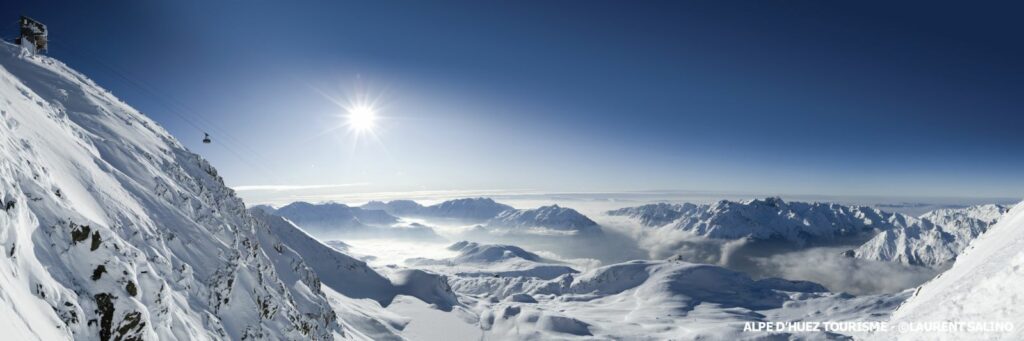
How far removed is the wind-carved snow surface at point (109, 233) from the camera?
17.0 m

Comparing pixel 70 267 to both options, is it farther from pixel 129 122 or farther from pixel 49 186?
pixel 129 122

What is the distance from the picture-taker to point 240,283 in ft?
133

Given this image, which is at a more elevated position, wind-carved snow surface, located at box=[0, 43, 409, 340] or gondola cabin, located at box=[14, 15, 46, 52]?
gondola cabin, located at box=[14, 15, 46, 52]

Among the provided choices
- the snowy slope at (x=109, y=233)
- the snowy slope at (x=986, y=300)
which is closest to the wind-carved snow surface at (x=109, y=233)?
the snowy slope at (x=109, y=233)

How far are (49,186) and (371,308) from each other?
112454 millimetres

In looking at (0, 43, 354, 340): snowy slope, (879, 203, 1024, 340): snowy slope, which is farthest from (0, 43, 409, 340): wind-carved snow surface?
(879, 203, 1024, 340): snowy slope

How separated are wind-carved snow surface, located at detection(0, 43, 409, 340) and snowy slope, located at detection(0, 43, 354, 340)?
0.27ft

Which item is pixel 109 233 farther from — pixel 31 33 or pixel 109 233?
pixel 31 33

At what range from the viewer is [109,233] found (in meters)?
22.7

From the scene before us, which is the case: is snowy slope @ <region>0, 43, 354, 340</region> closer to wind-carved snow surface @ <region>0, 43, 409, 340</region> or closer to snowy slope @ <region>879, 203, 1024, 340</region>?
wind-carved snow surface @ <region>0, 43, 409, 340</region>

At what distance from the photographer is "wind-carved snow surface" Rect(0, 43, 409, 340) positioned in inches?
669

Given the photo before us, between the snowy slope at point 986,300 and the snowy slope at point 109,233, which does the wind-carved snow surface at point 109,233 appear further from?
the snowy slope at point 986,300

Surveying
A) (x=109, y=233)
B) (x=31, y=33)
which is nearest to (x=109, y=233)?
(x=109, y=233)

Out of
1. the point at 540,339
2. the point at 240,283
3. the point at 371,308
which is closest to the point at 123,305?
the point at 240,283
